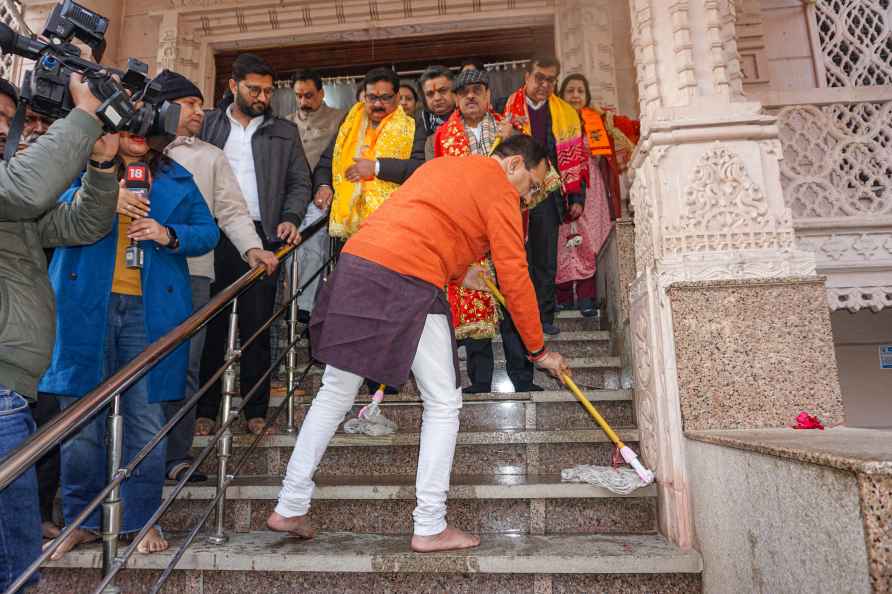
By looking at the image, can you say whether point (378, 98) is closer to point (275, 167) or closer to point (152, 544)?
point (275, 167)

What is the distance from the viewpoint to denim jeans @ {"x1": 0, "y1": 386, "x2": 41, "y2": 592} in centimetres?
121

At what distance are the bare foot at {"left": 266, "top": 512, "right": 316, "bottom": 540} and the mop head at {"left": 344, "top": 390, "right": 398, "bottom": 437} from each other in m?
0.68

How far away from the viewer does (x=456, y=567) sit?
183 cm

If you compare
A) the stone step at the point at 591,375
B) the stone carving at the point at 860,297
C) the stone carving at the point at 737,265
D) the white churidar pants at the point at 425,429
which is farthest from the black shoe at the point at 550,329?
the stone carving at the point at 860,297

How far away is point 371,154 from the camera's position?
3.29 m

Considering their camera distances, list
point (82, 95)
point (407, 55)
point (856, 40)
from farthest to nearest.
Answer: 1. point (407, 55)
2. point (856, 40)
3. point (82, 95)

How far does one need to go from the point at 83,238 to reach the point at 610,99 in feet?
15.5

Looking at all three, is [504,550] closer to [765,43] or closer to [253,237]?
[253,237]

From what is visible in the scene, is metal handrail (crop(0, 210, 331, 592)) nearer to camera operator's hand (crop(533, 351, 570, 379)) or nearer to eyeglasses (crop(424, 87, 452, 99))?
camera operator's hand (crop(533, 351, 570, 379))

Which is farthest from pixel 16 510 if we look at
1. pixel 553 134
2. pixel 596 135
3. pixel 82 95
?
pixel 596 135


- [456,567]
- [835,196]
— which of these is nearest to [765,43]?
[835,196]

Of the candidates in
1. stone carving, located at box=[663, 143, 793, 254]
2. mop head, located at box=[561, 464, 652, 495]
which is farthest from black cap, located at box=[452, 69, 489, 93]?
mop head, located at box=[561, 464, 652, 495]

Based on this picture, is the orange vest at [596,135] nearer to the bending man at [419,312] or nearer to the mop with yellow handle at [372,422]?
the bending man at [419,312]

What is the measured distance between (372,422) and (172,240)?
3.94 ft
